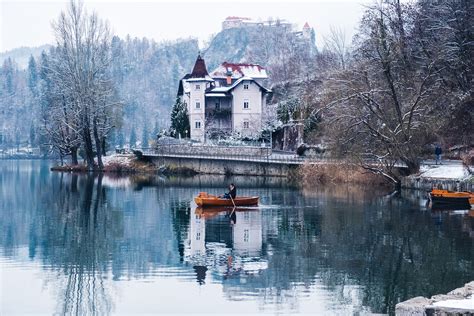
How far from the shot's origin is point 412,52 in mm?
54031

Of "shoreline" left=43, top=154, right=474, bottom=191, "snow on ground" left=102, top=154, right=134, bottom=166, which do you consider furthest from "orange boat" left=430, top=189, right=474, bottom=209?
"snow on ground" left=102, top=154, right=134, bottom=166

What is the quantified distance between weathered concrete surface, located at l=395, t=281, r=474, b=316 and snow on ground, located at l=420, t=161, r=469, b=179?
32037mm

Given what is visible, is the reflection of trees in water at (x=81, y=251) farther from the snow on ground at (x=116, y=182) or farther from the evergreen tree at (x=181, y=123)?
the evergreen tree at (x=181, y=123)

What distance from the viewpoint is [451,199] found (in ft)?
129

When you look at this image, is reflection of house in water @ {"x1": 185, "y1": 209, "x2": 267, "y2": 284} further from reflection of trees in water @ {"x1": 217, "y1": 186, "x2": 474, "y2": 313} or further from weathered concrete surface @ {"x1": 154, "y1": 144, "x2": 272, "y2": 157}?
weathered concrete surface @ {"x1": 154, "y1": 144, "x2": 272, "y2": 157}

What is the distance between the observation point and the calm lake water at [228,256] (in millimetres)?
19156

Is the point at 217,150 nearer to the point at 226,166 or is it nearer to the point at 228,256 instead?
the point at 226,166

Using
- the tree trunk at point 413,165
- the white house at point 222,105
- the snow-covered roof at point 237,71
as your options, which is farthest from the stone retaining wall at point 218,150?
the tree trunk at point 413,165

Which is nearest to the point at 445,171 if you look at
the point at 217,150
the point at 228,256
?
the point at 228,256

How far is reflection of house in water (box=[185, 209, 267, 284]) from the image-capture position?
23427 millimetres

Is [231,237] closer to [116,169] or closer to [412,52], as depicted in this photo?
[412,52]

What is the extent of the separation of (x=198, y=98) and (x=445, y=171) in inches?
1582

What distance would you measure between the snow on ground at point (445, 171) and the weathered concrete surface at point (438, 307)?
32.0 metres

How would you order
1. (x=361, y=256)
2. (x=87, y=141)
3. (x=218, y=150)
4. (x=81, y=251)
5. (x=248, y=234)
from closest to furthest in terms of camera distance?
(x=361, y=256), (x=81, y=251), (x=248, y=234), (x=87, y=141), (x=218, y=150)
